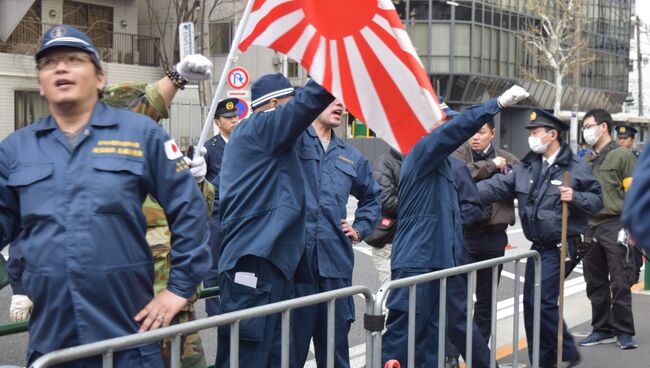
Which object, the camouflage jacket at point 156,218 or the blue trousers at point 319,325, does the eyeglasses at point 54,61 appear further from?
the blue trousers at point 319,325

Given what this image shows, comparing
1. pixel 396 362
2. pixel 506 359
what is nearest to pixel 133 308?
pixel 396 362

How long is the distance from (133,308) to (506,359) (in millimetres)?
4216

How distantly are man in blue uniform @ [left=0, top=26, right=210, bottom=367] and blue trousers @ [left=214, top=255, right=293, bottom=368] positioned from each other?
1.00 metres

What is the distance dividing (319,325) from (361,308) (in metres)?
4.07

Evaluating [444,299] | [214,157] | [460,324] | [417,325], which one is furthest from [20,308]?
[214,157]

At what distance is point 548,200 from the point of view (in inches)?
259

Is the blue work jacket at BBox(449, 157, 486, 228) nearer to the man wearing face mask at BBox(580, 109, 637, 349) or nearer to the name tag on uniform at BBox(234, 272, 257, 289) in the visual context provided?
the man wearing face mask at BBox(580, 109, 637, 349)

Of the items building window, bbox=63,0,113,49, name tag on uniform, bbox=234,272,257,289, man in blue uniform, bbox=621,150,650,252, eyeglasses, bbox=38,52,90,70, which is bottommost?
name tag on uniform, bbox=234,272,257,289

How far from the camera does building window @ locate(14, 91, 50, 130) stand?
30016 mm

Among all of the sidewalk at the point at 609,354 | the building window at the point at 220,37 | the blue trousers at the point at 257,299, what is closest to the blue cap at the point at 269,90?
the blue trousers at the point at 257,299

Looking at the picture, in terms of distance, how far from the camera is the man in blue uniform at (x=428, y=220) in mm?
5344

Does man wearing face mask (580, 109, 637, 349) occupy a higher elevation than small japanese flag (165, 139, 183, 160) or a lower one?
lower

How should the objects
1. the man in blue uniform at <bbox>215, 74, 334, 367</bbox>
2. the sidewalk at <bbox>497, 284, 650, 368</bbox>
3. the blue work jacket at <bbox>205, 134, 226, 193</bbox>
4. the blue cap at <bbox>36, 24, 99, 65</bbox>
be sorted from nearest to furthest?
the blue cap at <bbox>36, 24, 99, 65</bbox> < the man in blue uniform at <bbox>215, 74, 334, 367</bbox> < the sidewalk at <bbox>497, 284, 650, 368</bbox> < the blue work jacket at <bbox>205, 134, 226, 193</bbox>

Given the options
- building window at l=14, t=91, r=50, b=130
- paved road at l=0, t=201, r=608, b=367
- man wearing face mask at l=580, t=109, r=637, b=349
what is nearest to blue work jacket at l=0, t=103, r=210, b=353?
paved road at l=0, t=201, r=608, b=367
